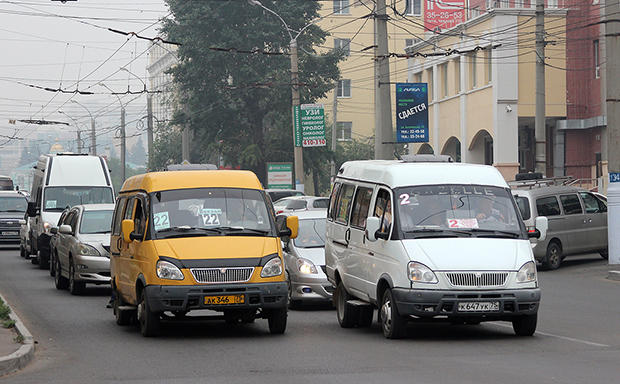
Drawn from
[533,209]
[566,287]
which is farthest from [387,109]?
[566,287]

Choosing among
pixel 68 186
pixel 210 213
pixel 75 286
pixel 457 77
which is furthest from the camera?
pixel 457 77

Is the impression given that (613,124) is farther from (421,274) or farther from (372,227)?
(421,274)

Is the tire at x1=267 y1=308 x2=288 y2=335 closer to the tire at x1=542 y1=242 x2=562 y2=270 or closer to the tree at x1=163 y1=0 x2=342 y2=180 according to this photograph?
the tire at x1=542 y1=242 x2=562 y2=270

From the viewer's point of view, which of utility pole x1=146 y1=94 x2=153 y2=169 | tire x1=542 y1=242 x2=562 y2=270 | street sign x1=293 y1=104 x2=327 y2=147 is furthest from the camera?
utility pole x1=146 y1=94 x2=153 y2=169

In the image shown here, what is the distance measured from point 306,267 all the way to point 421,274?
5.27 meters

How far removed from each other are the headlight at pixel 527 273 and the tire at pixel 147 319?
4.36m

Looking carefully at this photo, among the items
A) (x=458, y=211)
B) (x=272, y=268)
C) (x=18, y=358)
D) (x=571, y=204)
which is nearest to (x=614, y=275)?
(x=571, y=204)

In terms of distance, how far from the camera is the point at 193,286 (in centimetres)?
1370

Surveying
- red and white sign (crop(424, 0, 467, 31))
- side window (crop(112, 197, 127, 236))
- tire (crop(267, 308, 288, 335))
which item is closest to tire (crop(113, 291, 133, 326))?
side window (crop(112, 197, 127, 236))

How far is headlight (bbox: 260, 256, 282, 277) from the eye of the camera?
1404 cm

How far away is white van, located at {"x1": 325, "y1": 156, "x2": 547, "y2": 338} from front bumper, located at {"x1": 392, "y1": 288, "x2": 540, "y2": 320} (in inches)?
0.4

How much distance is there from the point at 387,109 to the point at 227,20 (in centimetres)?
2983

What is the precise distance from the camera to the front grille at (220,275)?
45.2 ft

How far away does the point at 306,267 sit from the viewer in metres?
18.4
